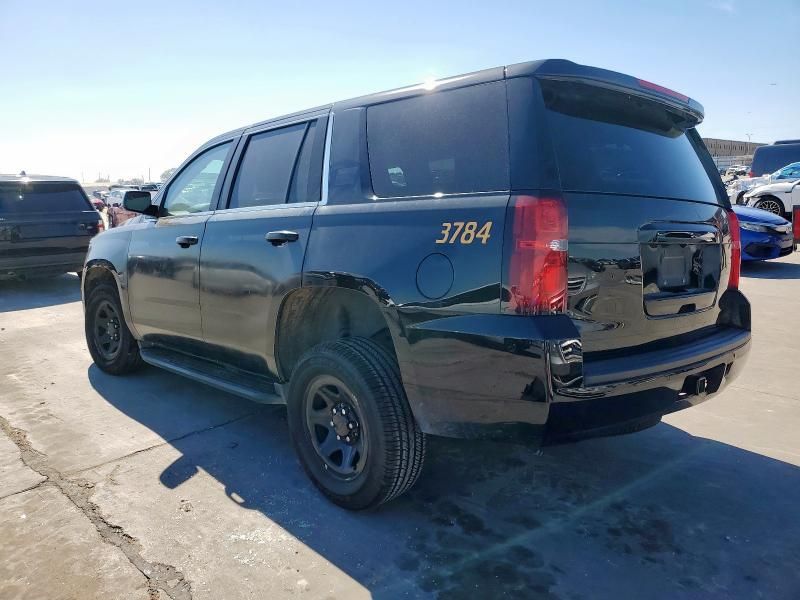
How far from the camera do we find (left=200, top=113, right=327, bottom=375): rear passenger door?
9.96 feet

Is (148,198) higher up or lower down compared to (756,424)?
higher up

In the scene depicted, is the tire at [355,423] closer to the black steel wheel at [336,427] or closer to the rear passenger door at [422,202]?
the black steel wheel at [336,427]

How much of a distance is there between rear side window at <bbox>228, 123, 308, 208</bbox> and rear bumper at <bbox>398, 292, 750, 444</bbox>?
1.43 meters

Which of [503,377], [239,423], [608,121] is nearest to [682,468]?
[503,377]

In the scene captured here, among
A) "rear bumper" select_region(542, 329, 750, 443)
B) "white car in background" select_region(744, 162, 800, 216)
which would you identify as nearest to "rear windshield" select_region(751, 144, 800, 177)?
"white car in background" select_region(744, 162, 800, 216)

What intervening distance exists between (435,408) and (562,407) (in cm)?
52

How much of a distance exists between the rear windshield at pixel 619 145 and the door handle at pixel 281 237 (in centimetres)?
138

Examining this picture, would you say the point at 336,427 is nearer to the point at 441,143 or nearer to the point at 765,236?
the point at 441,143

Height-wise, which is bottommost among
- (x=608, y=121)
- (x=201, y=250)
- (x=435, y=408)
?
(x=435, y=408)

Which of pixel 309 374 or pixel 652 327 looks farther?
pixel 309 374

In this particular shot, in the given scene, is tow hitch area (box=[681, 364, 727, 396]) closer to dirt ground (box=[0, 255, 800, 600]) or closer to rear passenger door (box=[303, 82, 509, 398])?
dirt ground (box=[0, 255, 800, 600])

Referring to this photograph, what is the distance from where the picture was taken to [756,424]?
372cm

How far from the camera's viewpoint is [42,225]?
8625mm

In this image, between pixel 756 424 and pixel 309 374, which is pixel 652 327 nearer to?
pixel 309 374
